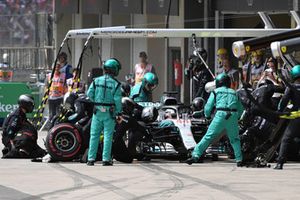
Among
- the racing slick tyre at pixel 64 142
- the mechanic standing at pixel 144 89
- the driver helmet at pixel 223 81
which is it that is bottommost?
the racing slick tyre at pixel 64 142

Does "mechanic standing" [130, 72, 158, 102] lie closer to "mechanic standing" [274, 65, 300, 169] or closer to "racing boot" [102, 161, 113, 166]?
"racing boot" [102, 161, 113, 166]

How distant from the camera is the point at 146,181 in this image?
14.2 m

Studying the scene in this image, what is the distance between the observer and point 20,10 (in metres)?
26.6

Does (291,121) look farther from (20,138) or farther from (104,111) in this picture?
(20,138)

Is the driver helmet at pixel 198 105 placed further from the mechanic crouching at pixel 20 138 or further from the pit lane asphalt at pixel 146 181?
the mechanic crouching at pixel 20 138

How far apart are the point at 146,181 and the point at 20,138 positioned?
389 cm

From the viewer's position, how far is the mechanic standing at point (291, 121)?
1552 centimetres

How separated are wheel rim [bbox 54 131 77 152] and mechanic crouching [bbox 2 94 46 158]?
881mm

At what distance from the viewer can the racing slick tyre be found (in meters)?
16.7

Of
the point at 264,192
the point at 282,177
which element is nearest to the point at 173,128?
the point at 282,177

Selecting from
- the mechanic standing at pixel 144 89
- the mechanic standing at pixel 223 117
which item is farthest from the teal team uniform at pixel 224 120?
the mechanic standing at pixel 144 89

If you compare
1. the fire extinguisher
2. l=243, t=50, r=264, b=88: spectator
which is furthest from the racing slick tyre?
the fire extinguisher

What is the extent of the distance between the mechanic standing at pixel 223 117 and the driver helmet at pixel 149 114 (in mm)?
896

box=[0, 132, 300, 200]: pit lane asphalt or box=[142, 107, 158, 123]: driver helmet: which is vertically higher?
box=[142, 107, 158, 123]: driver helmet
